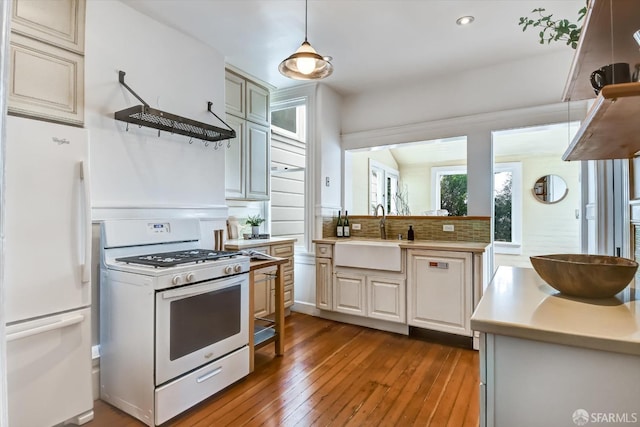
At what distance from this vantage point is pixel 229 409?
2002mm

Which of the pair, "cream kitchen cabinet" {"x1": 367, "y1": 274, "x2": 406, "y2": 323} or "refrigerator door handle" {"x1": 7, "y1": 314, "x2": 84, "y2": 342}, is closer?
"refrigerator door handle" {"x1": 7, "y1": 314, "x2": 84, "y2": 342}

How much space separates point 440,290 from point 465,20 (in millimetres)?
2295

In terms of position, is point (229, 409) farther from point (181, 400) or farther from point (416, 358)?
point (416, 358)

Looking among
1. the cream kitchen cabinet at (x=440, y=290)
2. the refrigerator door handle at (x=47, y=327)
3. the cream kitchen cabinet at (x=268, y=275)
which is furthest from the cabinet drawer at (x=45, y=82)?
the cream kitchen cabinet at (x=440, y=290)

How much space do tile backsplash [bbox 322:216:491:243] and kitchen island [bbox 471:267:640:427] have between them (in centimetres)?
249

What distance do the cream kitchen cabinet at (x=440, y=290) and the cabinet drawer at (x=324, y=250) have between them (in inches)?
34.8

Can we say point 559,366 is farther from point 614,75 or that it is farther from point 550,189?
point 550,189

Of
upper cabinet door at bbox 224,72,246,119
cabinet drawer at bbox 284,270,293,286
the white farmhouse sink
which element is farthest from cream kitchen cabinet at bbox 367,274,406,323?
upper cabinet door at bbox 224,72,246,119

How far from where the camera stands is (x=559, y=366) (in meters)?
0.80

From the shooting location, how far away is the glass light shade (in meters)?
2.02

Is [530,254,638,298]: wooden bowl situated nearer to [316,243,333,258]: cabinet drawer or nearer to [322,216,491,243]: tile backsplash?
[322,216,491,243]: tile backsplash

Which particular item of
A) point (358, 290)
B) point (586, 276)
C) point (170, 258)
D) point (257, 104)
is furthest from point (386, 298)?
point (257, 104)

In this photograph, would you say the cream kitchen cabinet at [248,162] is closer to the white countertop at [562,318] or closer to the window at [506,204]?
the white countertop at [562,318]

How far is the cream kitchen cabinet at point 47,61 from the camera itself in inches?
71.4
